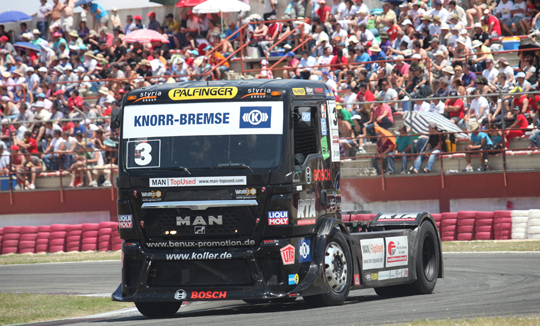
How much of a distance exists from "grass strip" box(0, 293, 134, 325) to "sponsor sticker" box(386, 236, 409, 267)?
383cm

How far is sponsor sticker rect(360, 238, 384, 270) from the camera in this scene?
10391 mm

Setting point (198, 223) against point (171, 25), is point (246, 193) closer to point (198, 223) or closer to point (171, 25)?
point (198, 223)

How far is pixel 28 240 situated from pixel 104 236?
7.69ft

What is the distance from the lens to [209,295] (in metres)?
9.33

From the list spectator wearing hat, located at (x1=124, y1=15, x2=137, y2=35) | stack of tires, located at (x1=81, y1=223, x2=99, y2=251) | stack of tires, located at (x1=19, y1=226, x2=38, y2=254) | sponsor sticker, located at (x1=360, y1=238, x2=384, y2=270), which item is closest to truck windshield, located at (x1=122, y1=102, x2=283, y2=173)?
sponsor sticker, located at (x1=360, y1=238, x2=384, y2=270)

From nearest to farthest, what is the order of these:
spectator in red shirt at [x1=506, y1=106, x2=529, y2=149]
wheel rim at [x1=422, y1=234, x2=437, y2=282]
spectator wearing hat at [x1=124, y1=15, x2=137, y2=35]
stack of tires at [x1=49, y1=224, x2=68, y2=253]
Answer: wheel rim at [x1=422, y1=234, x2=437, y2=282], spectator in red shirt at [x1=506, y1=106, x2=529, y2=149], stack of tires at [x1=49, y1=224, x2=68, y2=253], spectator wearing hat at [x1=124, y1=15, x2=137, y2=35]

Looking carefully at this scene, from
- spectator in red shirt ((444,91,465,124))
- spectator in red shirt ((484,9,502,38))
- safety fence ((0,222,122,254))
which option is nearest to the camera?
spectator in red shirt ((444,91,465,124))

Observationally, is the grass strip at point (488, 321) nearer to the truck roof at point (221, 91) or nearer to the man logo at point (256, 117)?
the man logo at point (256, 117)

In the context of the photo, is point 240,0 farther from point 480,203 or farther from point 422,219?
point 422,219

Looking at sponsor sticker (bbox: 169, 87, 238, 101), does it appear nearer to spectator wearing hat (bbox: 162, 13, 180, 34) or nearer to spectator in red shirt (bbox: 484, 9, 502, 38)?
spectator in red shirt (bbox: 484, 9, 502, 38)

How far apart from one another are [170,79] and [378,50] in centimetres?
668

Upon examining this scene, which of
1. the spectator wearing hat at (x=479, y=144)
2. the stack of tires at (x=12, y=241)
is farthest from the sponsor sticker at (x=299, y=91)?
the stack of tires at (x=12, y=241)

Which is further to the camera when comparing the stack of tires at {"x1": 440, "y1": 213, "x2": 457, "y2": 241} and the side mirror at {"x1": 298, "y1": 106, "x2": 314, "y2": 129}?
the stack of tires at {"x1": 440, "y1": 213, "x2": 457, "y2": 241}

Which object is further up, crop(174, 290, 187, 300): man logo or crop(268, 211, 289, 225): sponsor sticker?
crop(268, 211, 289, 225): sponsor sticker
